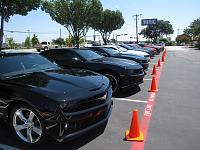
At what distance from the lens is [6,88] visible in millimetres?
4992

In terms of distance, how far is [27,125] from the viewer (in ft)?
15.6

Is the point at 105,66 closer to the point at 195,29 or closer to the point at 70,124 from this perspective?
the point at 70,124

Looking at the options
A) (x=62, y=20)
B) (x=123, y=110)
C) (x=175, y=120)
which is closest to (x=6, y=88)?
(x=123, y=110)

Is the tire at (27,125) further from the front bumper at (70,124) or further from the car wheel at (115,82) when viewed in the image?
the car wheel at (115,82)

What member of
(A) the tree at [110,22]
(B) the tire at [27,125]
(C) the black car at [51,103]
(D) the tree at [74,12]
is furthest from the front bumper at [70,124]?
(A) the tree at [110,22]

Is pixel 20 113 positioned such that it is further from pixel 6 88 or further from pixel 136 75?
pixel 136 75

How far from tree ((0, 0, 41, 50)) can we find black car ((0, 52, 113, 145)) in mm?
11210

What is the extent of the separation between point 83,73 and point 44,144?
5.64 ft

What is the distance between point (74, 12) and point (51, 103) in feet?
87.8

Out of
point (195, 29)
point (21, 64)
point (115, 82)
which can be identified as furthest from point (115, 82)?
point (195, 29)

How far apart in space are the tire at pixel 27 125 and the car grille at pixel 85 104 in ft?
A: 1.49

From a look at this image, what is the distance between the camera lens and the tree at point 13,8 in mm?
15805

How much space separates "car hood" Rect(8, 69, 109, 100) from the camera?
15.1 ft

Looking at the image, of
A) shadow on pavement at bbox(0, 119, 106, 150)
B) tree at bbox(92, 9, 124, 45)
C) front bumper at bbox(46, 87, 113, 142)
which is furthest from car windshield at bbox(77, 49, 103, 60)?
tree at bbox(92, 9, 124, 45)
